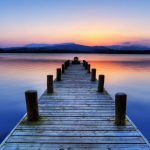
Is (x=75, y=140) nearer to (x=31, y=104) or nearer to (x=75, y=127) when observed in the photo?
(x=75, y=127)

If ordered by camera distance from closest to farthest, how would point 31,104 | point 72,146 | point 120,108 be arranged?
1. point 72,146
2. point 120,108
3. point 31,104

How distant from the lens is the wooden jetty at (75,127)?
182 inches

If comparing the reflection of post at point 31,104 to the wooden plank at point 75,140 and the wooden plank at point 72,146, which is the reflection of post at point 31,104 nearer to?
the wooden plank at point 75,140

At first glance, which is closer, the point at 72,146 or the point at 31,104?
the point at 72,146

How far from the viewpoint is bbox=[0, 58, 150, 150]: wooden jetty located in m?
4.62

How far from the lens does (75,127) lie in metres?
5.58

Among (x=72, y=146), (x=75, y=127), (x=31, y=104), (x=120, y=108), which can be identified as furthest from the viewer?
(x=31, y=104)

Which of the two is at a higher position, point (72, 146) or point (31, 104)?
point (31, 104)

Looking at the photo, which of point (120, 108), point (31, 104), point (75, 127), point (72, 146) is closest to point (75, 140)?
point (72, 146)

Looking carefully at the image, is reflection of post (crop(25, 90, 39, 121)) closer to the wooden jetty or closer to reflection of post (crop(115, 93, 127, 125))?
the wooden jetty

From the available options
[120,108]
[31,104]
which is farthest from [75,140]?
[31,104]

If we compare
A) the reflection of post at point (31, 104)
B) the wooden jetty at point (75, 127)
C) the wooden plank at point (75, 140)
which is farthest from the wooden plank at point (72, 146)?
the reflection of post at point (31, 104)

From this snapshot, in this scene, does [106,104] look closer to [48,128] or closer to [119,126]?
[119,126]

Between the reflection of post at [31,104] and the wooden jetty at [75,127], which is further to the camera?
A: the reflection of post at [31,104]
